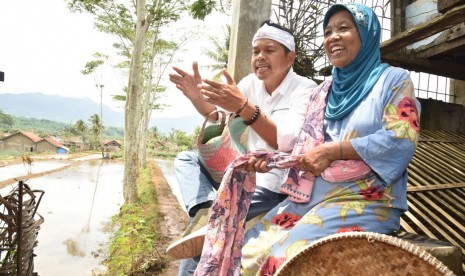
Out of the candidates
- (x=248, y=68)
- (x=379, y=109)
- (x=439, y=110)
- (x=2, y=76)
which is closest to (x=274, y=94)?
(x=379, y=109)

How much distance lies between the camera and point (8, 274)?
3164mm

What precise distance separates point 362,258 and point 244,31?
2351 millimetres

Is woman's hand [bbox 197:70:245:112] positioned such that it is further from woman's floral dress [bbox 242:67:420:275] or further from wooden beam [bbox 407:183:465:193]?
wooden beam [bbox 407:183:465:193]

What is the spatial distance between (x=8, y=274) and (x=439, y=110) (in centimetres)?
644

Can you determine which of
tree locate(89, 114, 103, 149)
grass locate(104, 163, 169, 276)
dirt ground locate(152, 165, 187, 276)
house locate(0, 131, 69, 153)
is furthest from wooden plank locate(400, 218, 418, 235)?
house locate(0, 131, 69, 153)

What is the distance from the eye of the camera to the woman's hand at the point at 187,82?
2.00 meters

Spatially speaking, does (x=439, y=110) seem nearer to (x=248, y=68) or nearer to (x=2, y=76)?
(x=248, y=68)

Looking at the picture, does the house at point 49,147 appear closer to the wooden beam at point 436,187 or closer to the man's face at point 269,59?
the wooden beam at point 436,187

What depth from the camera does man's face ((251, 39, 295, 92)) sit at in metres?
1.90

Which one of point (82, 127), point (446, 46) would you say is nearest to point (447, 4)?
point (446, 46)

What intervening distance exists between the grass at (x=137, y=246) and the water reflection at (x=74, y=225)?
2.38ft

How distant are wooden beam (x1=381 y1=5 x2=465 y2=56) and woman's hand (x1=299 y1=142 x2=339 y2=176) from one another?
2865 millimetres

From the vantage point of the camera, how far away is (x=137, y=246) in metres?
7.40

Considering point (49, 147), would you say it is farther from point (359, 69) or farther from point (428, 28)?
point (359, 69)
